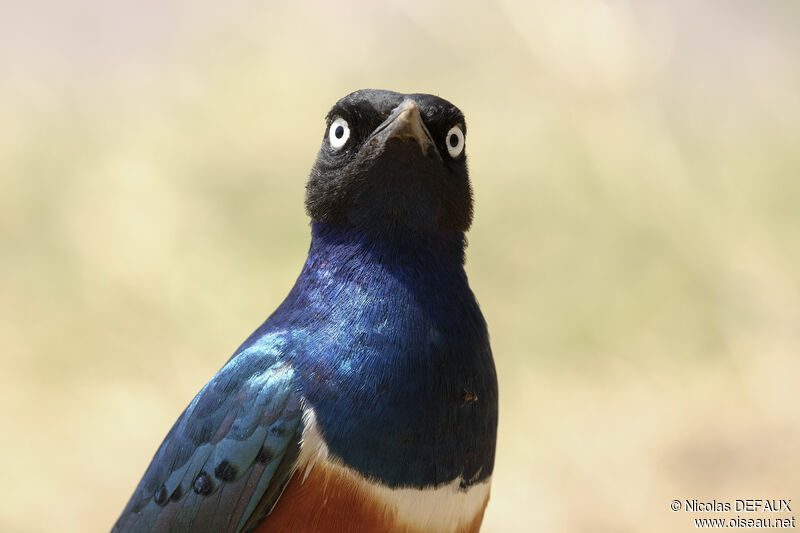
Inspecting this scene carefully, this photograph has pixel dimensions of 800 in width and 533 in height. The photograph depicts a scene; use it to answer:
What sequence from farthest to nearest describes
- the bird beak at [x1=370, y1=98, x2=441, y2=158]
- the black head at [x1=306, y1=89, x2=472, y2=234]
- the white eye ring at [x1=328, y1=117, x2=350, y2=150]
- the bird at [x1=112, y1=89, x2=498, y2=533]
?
the white eye ring at [x1=328, y1=117, x2=350, y2=150], the black head at [x1=306, y1=89, x2=472, y2=234], the bird beak at [x1=370, y1=98, x2=441, y2=158], the bird at [x1=112, y1=89, x2=498, y2=533]

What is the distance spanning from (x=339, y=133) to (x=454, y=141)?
46cm

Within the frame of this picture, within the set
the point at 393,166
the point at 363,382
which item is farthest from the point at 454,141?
the point at 363,382

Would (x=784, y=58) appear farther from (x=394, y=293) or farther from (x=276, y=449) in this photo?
(x=276, y=449)

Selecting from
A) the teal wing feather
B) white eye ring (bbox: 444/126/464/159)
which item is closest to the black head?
white eye ring (bbox: 444/126/464/159)

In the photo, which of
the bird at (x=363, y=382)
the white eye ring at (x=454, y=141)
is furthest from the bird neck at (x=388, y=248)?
the white eye ring at (x=454, y=141)

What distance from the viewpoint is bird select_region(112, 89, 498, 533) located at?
3.26 metres

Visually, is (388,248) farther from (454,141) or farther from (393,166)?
(454,141)

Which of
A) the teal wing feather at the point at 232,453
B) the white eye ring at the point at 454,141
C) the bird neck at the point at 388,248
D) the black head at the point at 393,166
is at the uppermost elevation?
the white eye ring at the point at 454,141

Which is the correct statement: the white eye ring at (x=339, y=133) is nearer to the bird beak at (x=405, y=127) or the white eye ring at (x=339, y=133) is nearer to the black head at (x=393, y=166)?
the black head at (x=393, y=166)

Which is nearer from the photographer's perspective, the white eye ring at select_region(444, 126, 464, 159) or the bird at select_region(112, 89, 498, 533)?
the bird at select_region(112, 89, 498, 533)

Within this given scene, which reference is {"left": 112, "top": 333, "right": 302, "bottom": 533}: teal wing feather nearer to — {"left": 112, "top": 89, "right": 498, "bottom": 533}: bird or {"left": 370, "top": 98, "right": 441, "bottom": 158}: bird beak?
{"left": 112, "top": 89, "right": 498, "bottom": 533}: bird

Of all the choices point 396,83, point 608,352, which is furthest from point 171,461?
point 396,83

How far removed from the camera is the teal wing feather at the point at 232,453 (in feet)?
10.9

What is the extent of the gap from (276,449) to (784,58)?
7.42 m
